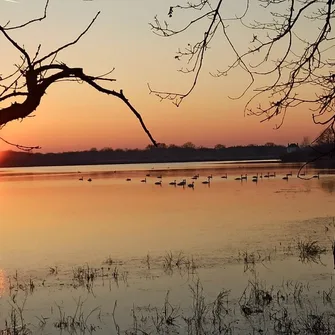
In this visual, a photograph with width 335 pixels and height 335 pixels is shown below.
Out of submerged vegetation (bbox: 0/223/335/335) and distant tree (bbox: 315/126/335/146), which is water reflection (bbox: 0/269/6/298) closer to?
submerged vegetation (bbox: 0/223/335/335)

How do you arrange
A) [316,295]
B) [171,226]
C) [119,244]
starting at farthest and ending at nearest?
[171,226] → [119,244] → [316,295]

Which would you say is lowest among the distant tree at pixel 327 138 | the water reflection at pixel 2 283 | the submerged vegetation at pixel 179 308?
the water reflection at pixel 2 283

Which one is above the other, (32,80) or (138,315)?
(32,80)

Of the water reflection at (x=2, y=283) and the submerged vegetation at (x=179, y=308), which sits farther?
the water reflection at (x=2, y=283)

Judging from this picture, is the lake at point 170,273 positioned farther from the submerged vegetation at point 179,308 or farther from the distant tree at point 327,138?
the distant tree at point 327,138

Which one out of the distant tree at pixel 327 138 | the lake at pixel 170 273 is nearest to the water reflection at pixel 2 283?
the lake at pixel 170 273

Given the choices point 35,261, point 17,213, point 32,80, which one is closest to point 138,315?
point 35,261

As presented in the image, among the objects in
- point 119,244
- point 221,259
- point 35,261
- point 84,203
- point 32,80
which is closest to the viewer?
point 32,80

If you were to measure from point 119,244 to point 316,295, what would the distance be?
34.1 feet

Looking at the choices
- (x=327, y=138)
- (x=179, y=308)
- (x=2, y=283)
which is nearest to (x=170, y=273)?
(x=179, y=308)

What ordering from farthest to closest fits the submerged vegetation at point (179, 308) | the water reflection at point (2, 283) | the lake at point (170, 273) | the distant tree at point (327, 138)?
the water reflection at point (2, 283), the lake at point (170, 273), the submerged vegetation at point (179, 308), the distant tree at point (327, 138)

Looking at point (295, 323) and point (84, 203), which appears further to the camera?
point (84, 203)

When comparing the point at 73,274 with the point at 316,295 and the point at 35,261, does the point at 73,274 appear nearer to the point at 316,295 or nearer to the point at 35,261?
the point at 35,261

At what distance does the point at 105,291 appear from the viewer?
1290 centimetres
